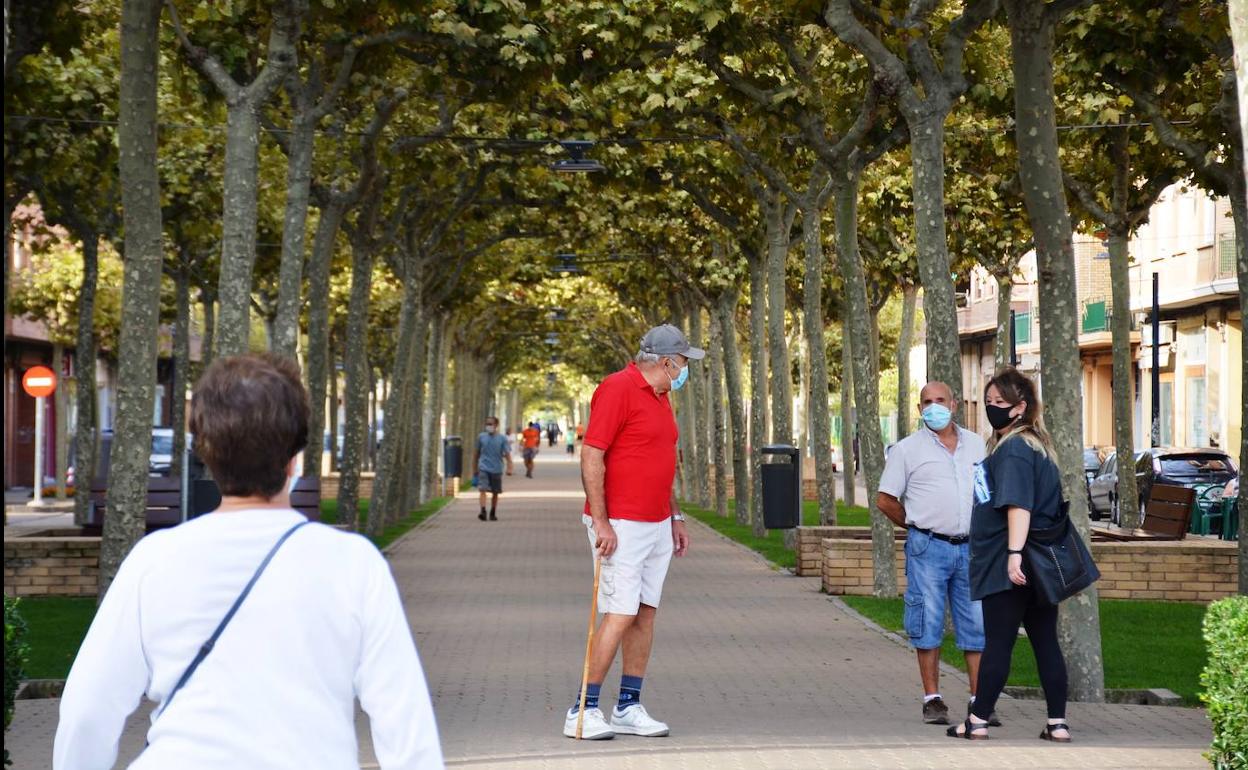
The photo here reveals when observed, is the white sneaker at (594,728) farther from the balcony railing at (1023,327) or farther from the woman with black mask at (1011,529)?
the balcony railing at (1023,327)

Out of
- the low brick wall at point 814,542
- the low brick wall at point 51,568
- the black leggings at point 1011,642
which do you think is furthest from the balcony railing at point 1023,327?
the black leggings at point 1011,642

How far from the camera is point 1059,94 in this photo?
23203 millimetres

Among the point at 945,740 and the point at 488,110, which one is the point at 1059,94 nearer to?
the point at 488,110

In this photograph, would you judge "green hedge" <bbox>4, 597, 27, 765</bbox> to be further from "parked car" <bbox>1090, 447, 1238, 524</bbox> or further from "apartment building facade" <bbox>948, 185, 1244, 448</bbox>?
"apartment building facade" <bbox>948, 185, 1244, 448</bbox>

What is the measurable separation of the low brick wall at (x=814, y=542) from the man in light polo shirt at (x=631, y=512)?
1198 centimetres

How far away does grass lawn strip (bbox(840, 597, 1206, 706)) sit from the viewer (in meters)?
12.4

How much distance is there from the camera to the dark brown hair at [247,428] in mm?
3377

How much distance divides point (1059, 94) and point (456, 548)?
970 cm

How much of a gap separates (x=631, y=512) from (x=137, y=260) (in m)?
5.13

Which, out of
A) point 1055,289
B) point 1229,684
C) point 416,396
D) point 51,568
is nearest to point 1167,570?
point 1055,289

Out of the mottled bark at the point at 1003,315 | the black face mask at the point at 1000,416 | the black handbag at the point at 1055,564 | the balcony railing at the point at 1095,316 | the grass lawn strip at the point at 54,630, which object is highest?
the balcony railing at the point at 1095,316

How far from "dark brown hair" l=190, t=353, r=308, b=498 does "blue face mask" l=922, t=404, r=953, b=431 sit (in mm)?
7138

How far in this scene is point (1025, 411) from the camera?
9539 mm

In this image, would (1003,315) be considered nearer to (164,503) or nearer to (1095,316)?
(164,503)
